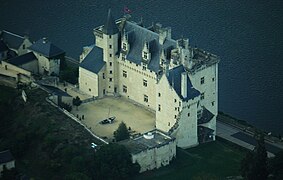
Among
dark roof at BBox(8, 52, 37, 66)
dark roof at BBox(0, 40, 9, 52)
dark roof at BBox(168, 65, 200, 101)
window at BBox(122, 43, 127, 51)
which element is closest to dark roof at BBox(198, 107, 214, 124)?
dark roof at BBox(168, 65, 200, 101)

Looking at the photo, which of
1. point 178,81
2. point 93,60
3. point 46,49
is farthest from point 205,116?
point 46,49

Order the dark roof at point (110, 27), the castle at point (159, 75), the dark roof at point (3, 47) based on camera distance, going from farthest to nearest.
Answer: the dark roof at point (3, 47) → the dark roof at point (110, 27) → the castle at point (159, 75)

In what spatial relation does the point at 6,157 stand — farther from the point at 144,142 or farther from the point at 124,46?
the point at 124,46

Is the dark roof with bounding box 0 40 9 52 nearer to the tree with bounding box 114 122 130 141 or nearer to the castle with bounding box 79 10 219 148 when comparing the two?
the castle with bounding box 79 10 219 148

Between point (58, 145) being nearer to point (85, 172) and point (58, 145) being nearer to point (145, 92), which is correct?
point (85, 172)

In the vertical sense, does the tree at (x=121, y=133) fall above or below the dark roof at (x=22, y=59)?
below

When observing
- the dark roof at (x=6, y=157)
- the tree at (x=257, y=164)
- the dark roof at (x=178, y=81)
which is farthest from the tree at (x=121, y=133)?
the tree at (x=257, y=164)

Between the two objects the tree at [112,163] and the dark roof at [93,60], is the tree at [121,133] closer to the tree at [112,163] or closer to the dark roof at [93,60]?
the tree at [112,163]
